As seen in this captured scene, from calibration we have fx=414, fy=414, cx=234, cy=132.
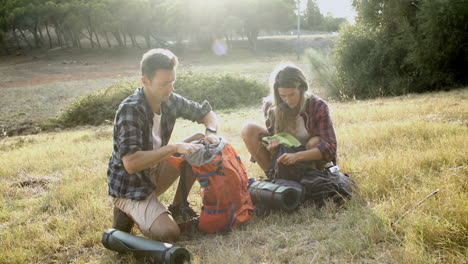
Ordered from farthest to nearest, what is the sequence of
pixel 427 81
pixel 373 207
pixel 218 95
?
1. pixel 218 95
2. pixel 427 81
3. pixel 373 207

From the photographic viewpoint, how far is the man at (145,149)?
11.6 ft

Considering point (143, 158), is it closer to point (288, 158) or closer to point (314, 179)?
point (288, 158)

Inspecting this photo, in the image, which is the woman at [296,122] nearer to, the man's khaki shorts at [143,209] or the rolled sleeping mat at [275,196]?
the rolled sleeping mat at [275,196]

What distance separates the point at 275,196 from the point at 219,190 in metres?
A: 0.55

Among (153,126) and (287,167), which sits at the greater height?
(153,126)

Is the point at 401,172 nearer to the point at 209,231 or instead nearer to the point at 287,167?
the point at 287,167

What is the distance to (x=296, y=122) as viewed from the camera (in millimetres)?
4434

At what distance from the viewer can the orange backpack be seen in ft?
12.1

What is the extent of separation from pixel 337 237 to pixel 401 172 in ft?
4.73

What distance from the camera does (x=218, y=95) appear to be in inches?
765

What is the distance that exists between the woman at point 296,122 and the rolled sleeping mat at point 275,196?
30 cm

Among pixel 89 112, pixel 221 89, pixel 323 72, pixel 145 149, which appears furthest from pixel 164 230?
pixel 323 72

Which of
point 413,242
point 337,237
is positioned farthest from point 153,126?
point 413,242

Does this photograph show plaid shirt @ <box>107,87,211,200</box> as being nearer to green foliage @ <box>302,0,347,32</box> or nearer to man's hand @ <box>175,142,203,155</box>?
man's hand @ <box>175,142,203,155</box>
